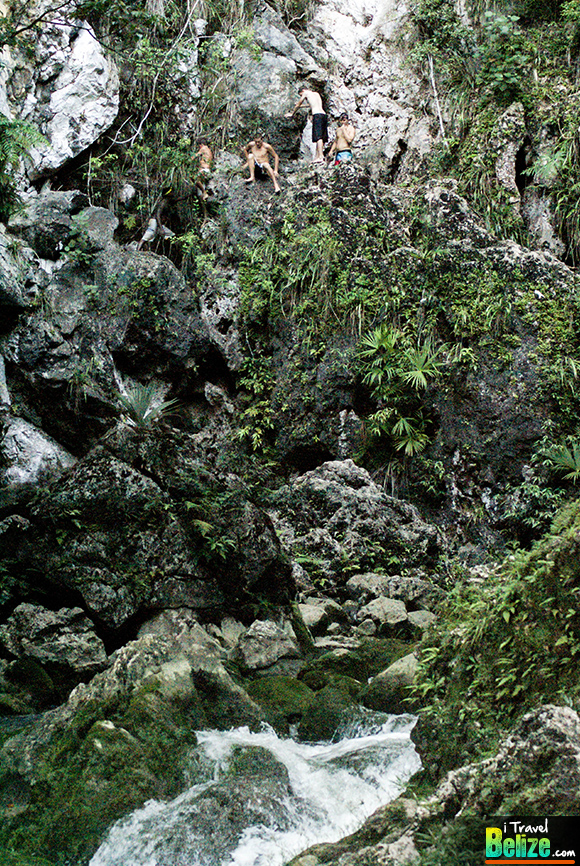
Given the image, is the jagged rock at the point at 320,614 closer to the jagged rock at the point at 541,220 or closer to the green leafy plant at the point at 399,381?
the green leafy plant at the point at 399,381

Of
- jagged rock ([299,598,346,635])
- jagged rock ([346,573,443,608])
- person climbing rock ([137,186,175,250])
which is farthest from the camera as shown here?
person climbing rock ([137,186,175,250])

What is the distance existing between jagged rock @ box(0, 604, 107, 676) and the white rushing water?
167cm

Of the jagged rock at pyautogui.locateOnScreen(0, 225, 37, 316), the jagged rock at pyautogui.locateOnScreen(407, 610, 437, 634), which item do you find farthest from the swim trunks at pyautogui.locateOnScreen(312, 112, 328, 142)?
the jagged rock at pyautogui.locateOnScreen(407, 610, 437, 634)

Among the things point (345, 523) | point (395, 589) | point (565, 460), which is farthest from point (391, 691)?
point (565, 460)

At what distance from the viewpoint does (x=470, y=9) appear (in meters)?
13.7

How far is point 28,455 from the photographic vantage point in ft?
28.1

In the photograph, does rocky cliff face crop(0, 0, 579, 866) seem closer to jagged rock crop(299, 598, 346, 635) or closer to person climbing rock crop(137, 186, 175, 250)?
jagged rock crop(299, 598, 346, 635)

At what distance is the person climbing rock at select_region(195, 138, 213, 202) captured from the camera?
12.5m

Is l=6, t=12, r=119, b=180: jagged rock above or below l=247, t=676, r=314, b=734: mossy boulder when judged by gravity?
above

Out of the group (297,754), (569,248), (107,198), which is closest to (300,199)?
(107,198)

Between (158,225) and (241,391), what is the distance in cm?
356

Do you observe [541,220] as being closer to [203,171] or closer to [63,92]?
[203,171]

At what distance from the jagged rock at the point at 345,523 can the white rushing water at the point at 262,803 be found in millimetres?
4073

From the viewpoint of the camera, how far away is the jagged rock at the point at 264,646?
18.1 feet
